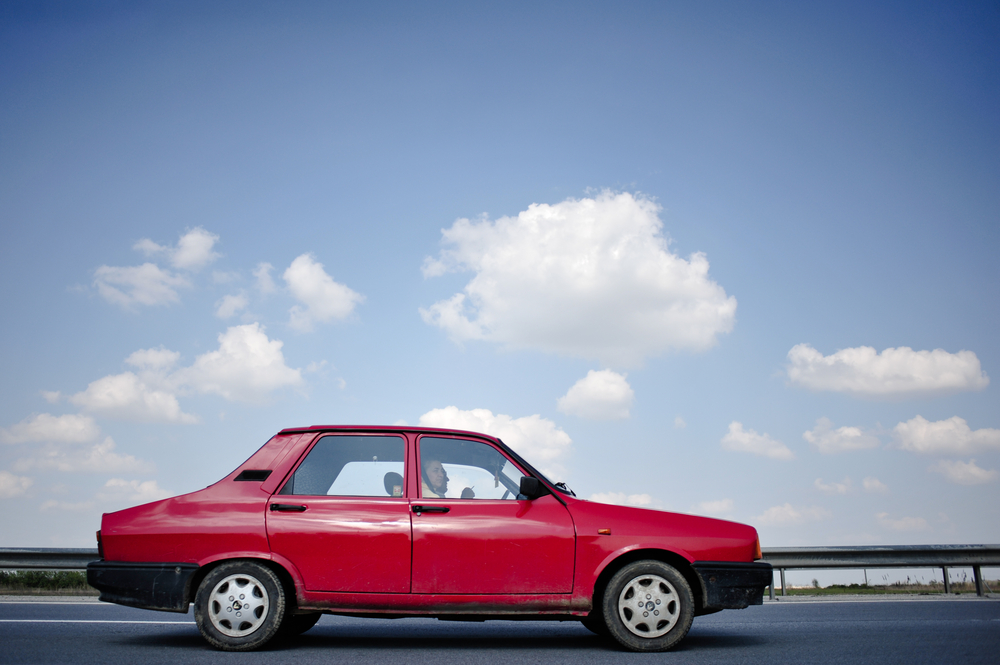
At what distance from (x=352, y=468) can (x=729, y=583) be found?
2.86 metres

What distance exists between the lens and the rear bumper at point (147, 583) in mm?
5199

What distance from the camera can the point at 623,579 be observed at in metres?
5.18

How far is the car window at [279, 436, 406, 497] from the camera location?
212 inches

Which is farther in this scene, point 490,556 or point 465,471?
point 465,471

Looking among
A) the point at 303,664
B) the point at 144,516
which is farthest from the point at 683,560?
the point at 144,516

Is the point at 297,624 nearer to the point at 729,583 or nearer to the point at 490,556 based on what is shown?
the point at 490,556

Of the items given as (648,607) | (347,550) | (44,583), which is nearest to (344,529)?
(347,550)

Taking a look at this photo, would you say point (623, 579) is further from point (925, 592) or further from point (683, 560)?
point (925, 592)

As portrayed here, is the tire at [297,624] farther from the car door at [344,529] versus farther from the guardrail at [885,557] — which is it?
the guardrail at [885,557]

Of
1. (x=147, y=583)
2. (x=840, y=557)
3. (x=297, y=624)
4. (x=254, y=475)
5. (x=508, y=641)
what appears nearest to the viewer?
(x=147, y=583)

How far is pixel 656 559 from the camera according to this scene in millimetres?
5316

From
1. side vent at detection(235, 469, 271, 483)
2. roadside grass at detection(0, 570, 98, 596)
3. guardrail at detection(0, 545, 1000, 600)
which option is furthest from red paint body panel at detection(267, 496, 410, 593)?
roadside grass at detection(0, 570, 98, 596)

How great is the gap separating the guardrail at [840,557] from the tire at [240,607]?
565cm

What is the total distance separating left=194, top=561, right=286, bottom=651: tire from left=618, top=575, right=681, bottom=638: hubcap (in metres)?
2.39
